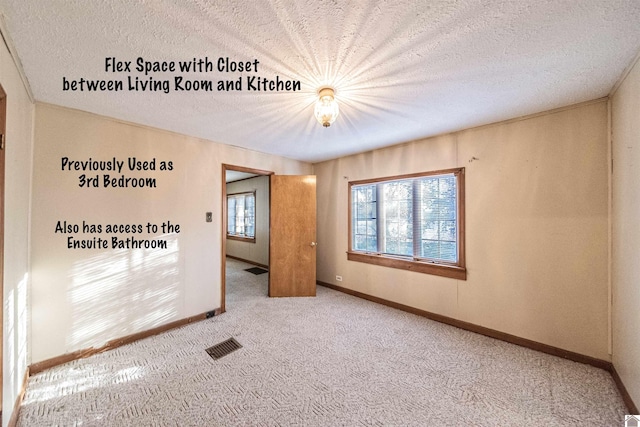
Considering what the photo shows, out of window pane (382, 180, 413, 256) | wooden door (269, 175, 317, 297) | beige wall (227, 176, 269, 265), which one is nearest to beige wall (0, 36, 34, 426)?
wooden door (269, 175, 317, 297)

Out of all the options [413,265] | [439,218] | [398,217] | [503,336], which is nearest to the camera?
[503,336]

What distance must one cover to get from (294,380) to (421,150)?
2885mm

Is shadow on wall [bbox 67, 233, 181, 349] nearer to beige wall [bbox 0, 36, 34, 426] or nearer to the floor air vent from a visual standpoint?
beige wall [bbox 0, 36, 34, 426]

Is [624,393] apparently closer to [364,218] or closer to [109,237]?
[364,218]

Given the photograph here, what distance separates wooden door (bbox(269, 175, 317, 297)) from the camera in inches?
149

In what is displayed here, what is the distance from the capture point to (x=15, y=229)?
5.23 feet

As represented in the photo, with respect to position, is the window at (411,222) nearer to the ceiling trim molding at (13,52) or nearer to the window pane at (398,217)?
the window pane at (398,217)

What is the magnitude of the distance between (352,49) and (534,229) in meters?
2.38

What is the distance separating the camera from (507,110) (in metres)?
2.25

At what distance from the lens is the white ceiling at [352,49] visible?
115cm

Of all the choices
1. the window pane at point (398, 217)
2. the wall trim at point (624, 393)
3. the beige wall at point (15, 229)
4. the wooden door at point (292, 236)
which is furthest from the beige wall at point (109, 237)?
the wall trim at point (624, 393)

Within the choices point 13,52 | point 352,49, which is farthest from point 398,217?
point 13,52

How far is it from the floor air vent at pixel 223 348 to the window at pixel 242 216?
3.88 metres

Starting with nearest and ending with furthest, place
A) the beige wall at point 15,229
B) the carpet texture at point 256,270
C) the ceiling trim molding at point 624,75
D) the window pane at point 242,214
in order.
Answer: the beige wall at point 15,229 → the ceiling trim molding at point 624,75 → the carpet texture at point 256,270 → the window pane at point 242,214
